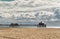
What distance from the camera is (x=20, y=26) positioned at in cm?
921

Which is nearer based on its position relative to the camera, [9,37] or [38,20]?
[9,37]

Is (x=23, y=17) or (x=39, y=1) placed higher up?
(x=39, y=1)

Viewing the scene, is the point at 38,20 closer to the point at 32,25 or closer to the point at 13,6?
the point at 32,25

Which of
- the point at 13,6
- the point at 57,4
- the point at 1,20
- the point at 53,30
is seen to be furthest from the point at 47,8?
the point at 1,20

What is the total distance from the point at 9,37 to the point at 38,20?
2.33 meters

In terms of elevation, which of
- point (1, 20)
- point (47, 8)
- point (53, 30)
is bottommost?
point (53, 30)

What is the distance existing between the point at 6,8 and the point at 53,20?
2543 mm

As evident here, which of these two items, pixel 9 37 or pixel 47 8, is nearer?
pixel 9 37

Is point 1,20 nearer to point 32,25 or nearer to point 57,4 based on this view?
point 32,25

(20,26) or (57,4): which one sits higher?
(57,4)

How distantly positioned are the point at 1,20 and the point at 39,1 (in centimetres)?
224

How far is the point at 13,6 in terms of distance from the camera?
29.5ft

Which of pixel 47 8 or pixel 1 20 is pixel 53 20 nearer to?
pixel 47 8

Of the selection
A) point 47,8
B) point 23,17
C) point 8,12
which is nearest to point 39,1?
point 47,8
